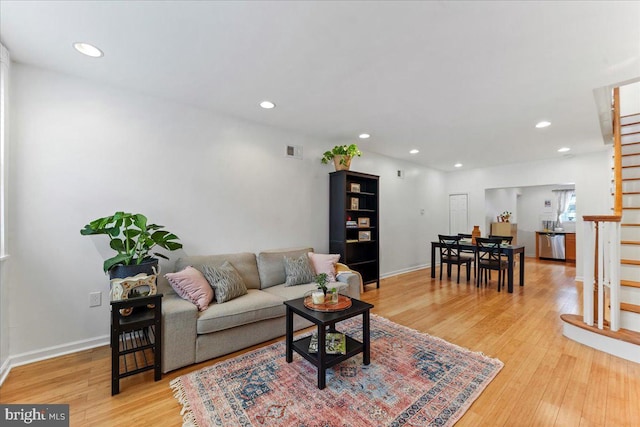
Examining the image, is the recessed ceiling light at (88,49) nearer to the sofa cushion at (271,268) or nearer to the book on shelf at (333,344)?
the sofa cushion at (271,268)

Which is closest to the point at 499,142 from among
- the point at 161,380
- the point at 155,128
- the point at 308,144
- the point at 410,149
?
the point at 410,149

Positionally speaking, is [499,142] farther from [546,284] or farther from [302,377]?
[302,377]

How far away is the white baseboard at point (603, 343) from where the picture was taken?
93.6 inches

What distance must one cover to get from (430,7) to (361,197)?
3459mm

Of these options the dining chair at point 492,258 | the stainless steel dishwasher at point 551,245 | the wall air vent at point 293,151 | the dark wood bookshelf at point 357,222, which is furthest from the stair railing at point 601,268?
the stainless steel dishwasher at point 551,245

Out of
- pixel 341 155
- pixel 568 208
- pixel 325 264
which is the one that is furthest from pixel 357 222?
pixel 568 208

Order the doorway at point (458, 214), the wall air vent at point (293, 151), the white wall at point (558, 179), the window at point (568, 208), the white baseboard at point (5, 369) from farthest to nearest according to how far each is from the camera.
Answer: the window at point (568, 208) < the doorway at point (458, 214) < the white wall at point (558, 179) < the wall air vent at point (293, 151) < the white baseboard at point (5, 369)

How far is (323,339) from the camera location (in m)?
1.96

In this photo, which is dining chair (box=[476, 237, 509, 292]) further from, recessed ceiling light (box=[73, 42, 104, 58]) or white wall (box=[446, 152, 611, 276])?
recessed ceiling light (box=[73, 42, 104, 58])

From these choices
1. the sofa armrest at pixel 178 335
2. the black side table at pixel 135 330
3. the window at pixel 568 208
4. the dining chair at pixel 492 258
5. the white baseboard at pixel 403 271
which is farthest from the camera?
the window at pixel 568 208

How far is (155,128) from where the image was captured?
2.97 metres

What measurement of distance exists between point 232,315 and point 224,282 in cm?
37

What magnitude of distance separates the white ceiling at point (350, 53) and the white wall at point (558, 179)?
8.53ft

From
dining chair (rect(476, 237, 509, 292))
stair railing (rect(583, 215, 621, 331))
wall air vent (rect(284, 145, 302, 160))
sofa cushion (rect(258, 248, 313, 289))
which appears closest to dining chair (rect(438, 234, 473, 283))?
dining chair (rect(476, 237, 509, 292))
